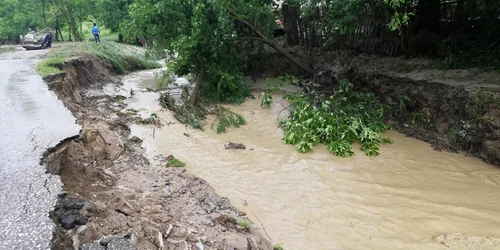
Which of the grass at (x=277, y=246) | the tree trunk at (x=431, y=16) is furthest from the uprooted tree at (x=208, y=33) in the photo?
the grass at (x=277, y=246)

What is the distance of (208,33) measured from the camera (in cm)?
1025

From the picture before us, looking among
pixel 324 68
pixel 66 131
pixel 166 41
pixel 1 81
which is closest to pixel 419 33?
pixel 324 68

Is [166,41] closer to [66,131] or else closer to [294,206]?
[66,131]

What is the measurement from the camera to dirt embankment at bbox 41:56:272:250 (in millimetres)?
3355

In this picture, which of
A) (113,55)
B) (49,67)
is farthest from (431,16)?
(113,55)

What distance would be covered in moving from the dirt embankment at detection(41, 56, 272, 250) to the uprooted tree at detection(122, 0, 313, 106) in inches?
149

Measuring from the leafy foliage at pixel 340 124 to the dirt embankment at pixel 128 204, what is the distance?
3023mm

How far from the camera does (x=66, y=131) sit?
540cm

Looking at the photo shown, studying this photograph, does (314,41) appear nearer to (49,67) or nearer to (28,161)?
(49,67)

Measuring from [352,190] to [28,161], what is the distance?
15.7 ft

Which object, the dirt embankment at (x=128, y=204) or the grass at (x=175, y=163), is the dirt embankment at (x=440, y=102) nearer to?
the dirt embankment at (x=128, y=204)

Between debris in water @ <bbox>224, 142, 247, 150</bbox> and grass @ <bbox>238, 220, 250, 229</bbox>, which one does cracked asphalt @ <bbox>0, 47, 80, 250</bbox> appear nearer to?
grass @ <bbox>238, 220, 250, 229</bbox>

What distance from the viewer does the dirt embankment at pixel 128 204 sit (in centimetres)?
336

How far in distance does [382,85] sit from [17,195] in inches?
336
